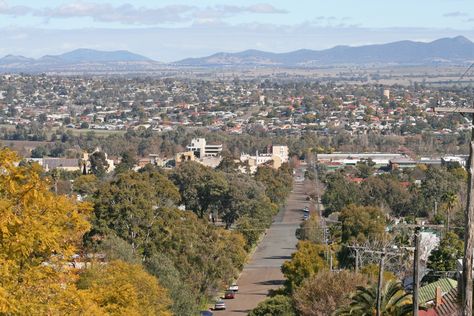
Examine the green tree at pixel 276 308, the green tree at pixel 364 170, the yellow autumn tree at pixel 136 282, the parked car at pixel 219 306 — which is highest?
the yellow autumn tree at pixel 136 282

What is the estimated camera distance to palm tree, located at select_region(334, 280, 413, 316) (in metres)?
23.8

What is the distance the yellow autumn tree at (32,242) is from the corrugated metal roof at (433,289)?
20.1 m

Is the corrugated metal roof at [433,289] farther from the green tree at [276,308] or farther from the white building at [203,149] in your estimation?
the white building at [203,149]

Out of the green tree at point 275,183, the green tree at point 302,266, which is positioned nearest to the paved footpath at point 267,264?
the green tree at point 275,183

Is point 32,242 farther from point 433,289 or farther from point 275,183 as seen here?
point 275,183

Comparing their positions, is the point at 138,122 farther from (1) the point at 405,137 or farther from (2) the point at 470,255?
(2) the point at 470,255

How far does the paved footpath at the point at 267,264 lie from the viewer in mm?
45500

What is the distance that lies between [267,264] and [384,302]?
3296 cm

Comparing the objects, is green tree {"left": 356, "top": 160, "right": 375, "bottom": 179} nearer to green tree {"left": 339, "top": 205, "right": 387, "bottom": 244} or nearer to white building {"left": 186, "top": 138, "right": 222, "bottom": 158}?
white building {"left": 186, "top": 138, "right": 222, "bottom": 158}

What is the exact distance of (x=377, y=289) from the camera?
24.4 meters

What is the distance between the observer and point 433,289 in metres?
34.1

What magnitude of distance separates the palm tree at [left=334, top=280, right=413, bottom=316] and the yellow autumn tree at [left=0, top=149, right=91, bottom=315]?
11424 mm

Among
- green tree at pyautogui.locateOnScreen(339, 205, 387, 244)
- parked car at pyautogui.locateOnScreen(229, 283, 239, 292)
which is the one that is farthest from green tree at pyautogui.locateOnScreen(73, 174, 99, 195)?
parked car at pyautogui.locateOnScreen(229, 283, 239, 292)

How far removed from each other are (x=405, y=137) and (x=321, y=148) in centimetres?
1900
